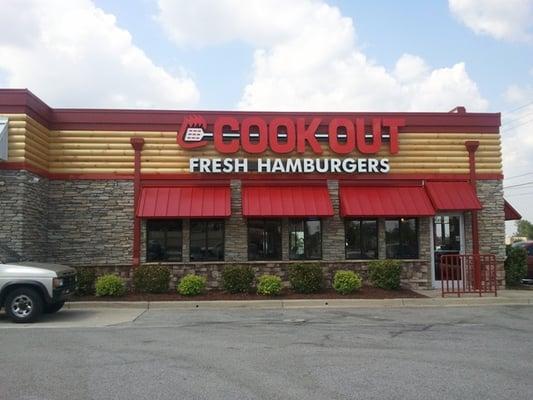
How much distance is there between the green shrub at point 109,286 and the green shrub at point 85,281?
45cm

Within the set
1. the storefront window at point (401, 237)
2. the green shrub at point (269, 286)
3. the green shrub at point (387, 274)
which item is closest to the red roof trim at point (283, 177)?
the storefront window at point (401, 237)

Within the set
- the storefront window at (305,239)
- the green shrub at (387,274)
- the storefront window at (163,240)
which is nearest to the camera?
the green shrub at (387,274)

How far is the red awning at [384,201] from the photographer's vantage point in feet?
57.0

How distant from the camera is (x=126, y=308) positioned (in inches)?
583

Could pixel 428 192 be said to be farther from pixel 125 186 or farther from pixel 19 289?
pixel 19 289

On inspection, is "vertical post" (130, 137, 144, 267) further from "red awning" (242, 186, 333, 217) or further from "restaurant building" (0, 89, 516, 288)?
"red awning" (242, 186, 333, 217)

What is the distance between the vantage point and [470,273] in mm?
16328

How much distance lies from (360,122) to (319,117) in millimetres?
1314

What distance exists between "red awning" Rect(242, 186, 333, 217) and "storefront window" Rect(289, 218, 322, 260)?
0.77 meters

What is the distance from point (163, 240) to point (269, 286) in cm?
402

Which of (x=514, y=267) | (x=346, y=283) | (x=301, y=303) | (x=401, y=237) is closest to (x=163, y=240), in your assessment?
(x=301, y=303)

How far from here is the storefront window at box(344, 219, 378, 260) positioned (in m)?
18.0

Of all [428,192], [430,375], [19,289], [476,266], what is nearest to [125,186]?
[19,289]

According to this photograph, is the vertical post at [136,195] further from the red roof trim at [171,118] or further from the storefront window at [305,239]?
the storefront window at [305,239]
